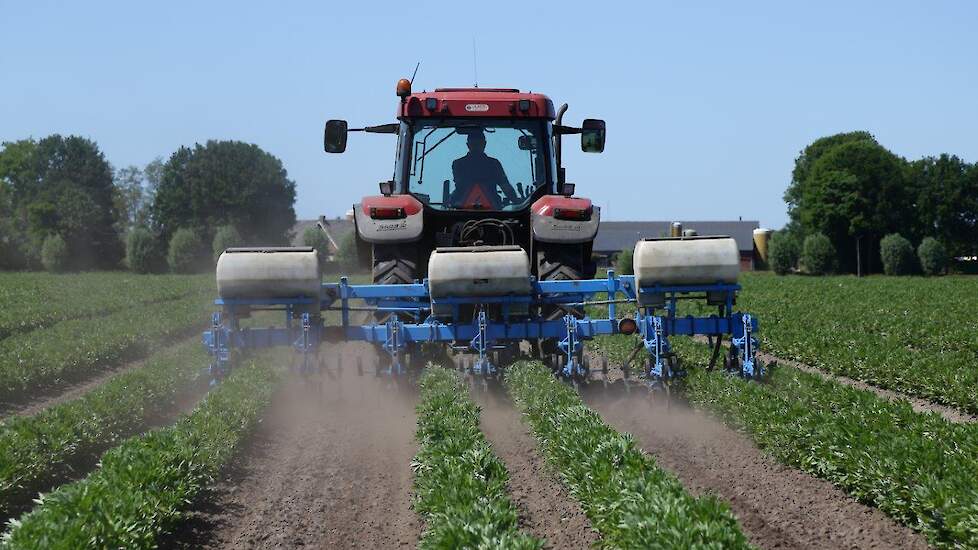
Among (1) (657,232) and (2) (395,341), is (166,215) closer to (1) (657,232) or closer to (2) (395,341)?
(1) (657,232)

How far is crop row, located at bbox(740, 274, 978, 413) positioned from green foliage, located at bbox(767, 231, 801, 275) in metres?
29.0

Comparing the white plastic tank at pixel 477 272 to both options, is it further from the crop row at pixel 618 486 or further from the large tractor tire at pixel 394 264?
the crop row at pixel 618 486

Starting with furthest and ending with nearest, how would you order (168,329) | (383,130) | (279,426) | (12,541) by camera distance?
(168,329) < (383,130) < (279,426) < (12,541)

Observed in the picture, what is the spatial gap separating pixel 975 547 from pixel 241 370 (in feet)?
28.7

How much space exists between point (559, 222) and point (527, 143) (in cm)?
124

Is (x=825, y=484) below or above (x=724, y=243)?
below

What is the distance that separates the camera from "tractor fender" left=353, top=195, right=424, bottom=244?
11.1 m

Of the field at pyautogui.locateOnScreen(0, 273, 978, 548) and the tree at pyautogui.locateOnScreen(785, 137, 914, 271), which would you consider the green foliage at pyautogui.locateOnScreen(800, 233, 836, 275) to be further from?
the field at pyautogui.locateOnScreen(0, 273, 978, 548)

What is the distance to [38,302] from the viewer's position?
104 ft

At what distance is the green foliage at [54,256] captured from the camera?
67.8 m

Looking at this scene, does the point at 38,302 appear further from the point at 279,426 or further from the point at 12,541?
the point at 12,541

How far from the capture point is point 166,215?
74.3 meters

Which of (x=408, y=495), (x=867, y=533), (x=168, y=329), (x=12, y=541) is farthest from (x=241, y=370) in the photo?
(x=168, y=329)

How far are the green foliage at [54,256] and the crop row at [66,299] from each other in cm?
2246
